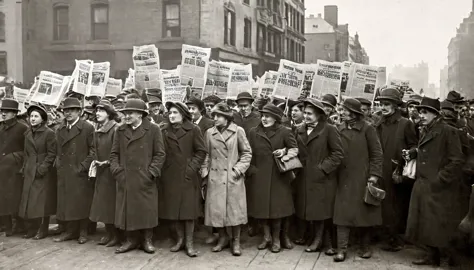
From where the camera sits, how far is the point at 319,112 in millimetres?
7746

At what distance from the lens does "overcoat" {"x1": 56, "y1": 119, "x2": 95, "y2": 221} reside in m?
8.35

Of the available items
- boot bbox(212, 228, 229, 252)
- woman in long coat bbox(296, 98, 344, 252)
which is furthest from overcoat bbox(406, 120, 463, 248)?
boot bbox(212, 228, 229, 252)

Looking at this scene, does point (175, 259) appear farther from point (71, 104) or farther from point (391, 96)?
point (391, 96)

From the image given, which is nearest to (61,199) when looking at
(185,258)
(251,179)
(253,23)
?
(185,258)

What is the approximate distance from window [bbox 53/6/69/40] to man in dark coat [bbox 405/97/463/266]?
91.6 feet

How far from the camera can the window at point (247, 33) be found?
34094 millimetres

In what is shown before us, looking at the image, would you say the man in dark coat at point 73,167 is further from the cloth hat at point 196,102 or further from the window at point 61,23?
the window at point 61,23

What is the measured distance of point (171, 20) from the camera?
29047 mm

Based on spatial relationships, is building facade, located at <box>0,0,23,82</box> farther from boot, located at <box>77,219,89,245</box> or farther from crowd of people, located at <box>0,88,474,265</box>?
boot, located at <box>77,219,89,245</box>

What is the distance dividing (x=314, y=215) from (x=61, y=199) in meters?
4.15

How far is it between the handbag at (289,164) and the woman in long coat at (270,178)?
0.52ft

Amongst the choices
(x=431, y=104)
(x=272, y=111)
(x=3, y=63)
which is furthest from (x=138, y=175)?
(x=3, y=63)

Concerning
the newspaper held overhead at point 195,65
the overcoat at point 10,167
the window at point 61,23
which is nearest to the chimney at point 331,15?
the window at point 61,23

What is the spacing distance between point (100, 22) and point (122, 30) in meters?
1.67
